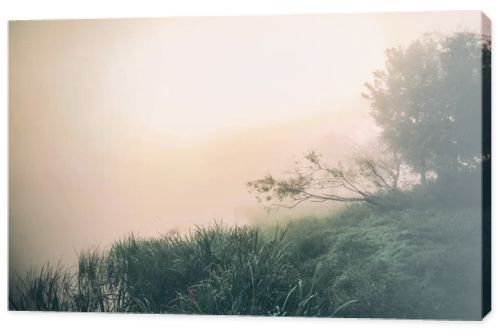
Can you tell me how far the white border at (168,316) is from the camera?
1106 cm

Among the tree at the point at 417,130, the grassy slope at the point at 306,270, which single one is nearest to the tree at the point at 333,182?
the tree at the point at 417,130

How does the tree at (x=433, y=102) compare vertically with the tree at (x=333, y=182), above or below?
above

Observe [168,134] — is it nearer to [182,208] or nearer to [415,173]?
[182,208]

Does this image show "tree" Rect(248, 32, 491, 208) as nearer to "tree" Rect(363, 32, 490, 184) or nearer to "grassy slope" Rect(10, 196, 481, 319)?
"tree" Rect(363, 32, 490, 184)

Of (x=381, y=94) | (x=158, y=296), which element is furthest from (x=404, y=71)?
(x=158, y=296)

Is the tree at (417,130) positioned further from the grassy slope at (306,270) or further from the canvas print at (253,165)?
the grassy slope at (306,270)

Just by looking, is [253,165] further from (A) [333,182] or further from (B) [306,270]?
(B) [306,270]

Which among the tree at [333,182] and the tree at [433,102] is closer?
the tree at [433,102]

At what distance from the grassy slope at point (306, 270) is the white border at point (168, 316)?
0.10 meters

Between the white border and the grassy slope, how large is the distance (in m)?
0.10

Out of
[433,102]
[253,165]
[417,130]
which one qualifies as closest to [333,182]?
[253,165]

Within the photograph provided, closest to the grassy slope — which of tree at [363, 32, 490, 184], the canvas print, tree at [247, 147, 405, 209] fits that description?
the canvas print

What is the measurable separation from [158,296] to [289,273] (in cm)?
137

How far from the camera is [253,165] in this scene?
11.4 m
